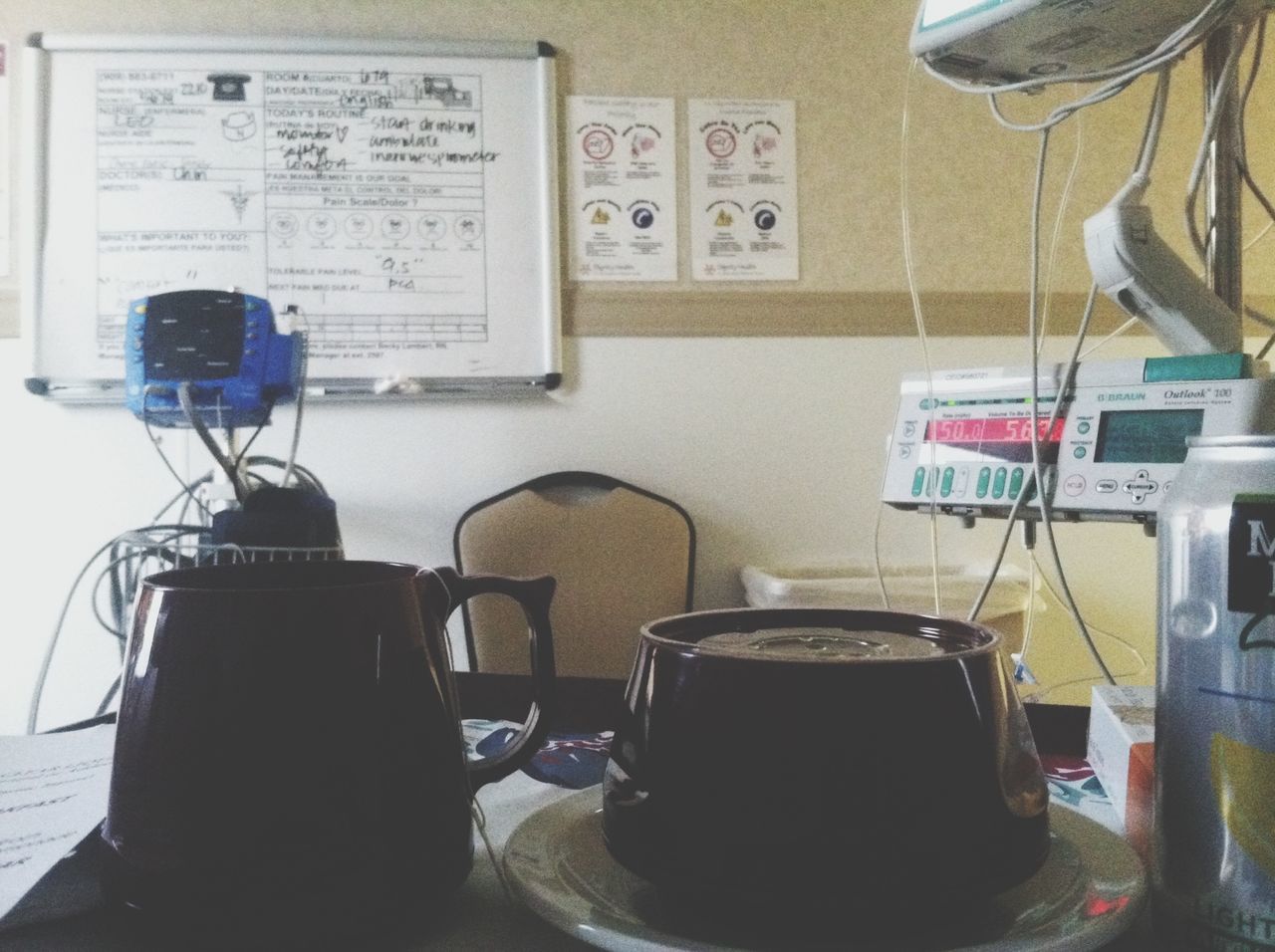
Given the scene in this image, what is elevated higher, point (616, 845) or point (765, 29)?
point (765, 29)

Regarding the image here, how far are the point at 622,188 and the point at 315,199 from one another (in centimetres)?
57

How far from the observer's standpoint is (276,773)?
0.94ft

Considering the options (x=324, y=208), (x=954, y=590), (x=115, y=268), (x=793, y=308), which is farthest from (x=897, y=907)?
(x=115, y=268)

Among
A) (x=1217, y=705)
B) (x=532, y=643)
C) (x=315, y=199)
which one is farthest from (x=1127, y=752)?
(x=315, y=199)

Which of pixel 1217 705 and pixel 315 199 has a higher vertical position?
pixel 315 199

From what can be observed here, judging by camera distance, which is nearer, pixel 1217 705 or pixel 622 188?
pixel 1217 705

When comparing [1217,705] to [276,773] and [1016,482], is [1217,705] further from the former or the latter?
[1016,482]

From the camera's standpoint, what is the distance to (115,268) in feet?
5.42

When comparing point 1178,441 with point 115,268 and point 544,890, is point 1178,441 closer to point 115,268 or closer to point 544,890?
point 544,890

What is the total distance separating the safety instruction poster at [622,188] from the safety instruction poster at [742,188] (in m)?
0.06

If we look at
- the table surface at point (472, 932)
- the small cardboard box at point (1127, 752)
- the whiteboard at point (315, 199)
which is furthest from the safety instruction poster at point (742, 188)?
the table surface at point (472, 932)

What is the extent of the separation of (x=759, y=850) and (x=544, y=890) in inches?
3.1

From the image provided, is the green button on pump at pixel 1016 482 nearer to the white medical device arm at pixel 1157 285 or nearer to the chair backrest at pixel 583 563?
the white medical device arm at pixel 1157 285

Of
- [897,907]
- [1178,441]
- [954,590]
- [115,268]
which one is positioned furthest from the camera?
[115,268]
